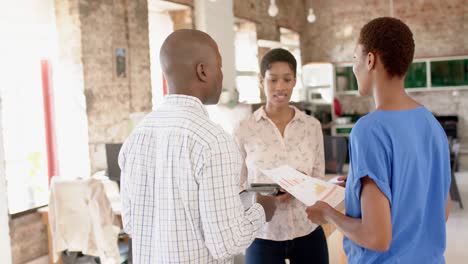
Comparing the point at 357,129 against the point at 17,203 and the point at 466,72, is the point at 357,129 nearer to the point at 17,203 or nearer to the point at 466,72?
the point at 17,203

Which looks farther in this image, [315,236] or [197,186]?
[315,236]

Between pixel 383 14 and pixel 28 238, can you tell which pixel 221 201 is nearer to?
pixel 28 238

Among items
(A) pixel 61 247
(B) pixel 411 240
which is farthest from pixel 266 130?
(A) pixel 61 247

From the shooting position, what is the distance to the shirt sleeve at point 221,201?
4.50 ft

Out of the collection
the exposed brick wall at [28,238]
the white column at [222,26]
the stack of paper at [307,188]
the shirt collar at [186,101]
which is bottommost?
the exposed brick wall at [28,238]

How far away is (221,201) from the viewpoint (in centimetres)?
138

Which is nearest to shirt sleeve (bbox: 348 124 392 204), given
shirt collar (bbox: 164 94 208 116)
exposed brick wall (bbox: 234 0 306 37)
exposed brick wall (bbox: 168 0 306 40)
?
shirt collar (bbox: 164 94 208 116)

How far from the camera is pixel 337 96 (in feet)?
40.1

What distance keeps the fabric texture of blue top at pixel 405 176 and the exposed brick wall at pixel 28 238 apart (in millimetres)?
4047

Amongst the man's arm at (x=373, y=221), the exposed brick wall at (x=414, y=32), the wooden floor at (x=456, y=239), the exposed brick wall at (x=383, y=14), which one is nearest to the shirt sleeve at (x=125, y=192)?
the man's arm at (x=373, y=221)

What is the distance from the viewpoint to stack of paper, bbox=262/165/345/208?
1.71m

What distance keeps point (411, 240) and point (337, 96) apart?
436 inches

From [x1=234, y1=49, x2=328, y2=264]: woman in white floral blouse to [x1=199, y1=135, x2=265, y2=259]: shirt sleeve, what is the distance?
0.73m

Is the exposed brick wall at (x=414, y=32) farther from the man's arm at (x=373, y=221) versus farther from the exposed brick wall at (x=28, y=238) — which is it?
the man's arm at (x=373, y=221)
